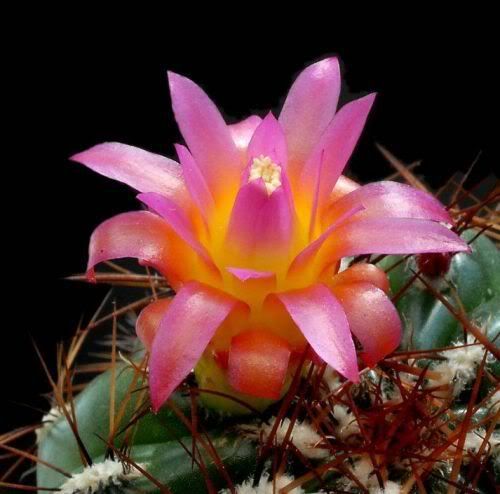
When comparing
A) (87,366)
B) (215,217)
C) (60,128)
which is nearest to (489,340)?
(215,217)

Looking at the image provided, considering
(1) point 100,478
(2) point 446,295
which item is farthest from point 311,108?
(1) point 100,478

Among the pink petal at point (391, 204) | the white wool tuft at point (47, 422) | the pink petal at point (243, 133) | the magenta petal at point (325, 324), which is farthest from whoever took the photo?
the white wool tuft at point (47, 422)

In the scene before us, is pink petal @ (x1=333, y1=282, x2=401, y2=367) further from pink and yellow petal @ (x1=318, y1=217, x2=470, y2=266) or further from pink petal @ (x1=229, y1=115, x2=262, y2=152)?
pink petal @ (x1=229, y1=115, x2=262, y2=152)

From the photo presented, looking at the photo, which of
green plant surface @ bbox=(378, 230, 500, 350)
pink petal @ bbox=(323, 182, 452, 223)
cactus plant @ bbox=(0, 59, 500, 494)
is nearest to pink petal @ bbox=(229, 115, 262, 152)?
cactus plant @ bbox=(0, 59, 500, 494)

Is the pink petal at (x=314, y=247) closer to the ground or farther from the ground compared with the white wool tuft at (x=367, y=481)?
farther from the ground

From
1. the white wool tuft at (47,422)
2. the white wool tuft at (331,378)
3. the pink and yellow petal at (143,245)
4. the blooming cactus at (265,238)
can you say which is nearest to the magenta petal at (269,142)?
the blooming cactus at (265,238)

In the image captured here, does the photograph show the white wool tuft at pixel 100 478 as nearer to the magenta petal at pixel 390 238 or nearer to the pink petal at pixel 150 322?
the pink petal at pixel 150 322

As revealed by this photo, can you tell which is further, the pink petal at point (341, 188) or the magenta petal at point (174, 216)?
the pink petal at point (341, 188)
